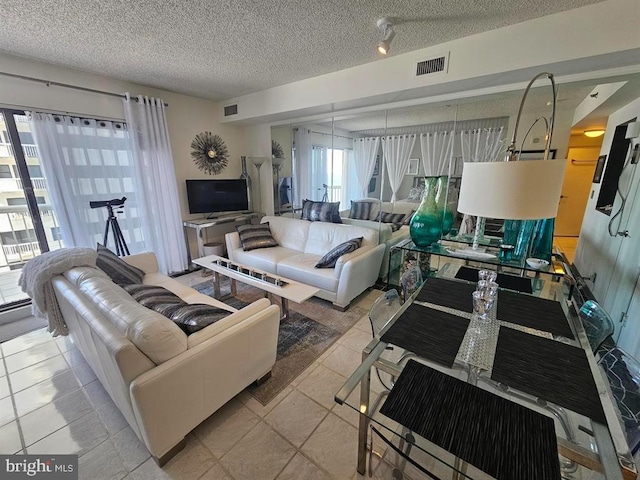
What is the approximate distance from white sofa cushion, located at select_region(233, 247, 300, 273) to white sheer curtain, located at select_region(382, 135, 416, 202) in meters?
1.56

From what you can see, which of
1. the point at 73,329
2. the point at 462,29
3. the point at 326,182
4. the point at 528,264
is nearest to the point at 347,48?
the point at 462,29

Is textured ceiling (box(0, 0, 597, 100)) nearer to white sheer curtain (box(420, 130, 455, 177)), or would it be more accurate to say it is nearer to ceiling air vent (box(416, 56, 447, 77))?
ceiling air vent (box(416, 56, 447, 77))

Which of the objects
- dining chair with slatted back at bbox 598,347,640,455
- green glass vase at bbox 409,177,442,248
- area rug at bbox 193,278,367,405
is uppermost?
green glass vase at bbox 409,177,442,248

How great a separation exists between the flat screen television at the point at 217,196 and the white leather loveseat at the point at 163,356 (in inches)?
94.2

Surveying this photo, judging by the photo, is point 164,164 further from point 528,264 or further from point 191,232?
point 528,264

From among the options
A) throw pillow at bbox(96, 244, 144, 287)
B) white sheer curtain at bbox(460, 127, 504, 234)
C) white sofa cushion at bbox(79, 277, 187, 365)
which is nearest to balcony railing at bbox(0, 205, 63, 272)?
throw pillow at bbox(96, 244, 144, 287)

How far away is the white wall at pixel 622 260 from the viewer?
6.91 feet

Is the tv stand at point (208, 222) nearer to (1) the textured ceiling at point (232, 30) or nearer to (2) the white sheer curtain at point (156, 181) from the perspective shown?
(2) the white sheer curtain at point (156, 181)

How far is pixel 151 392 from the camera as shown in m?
1.15

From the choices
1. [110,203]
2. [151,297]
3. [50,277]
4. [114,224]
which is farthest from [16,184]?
[151,297]

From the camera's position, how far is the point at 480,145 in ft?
8.70

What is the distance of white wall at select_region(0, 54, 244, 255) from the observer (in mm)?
2543

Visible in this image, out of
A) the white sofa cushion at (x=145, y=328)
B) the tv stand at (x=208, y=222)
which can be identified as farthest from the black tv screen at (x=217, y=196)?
the white sofa cushion at (x=145, y=328)

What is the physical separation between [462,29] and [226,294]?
339 cm
